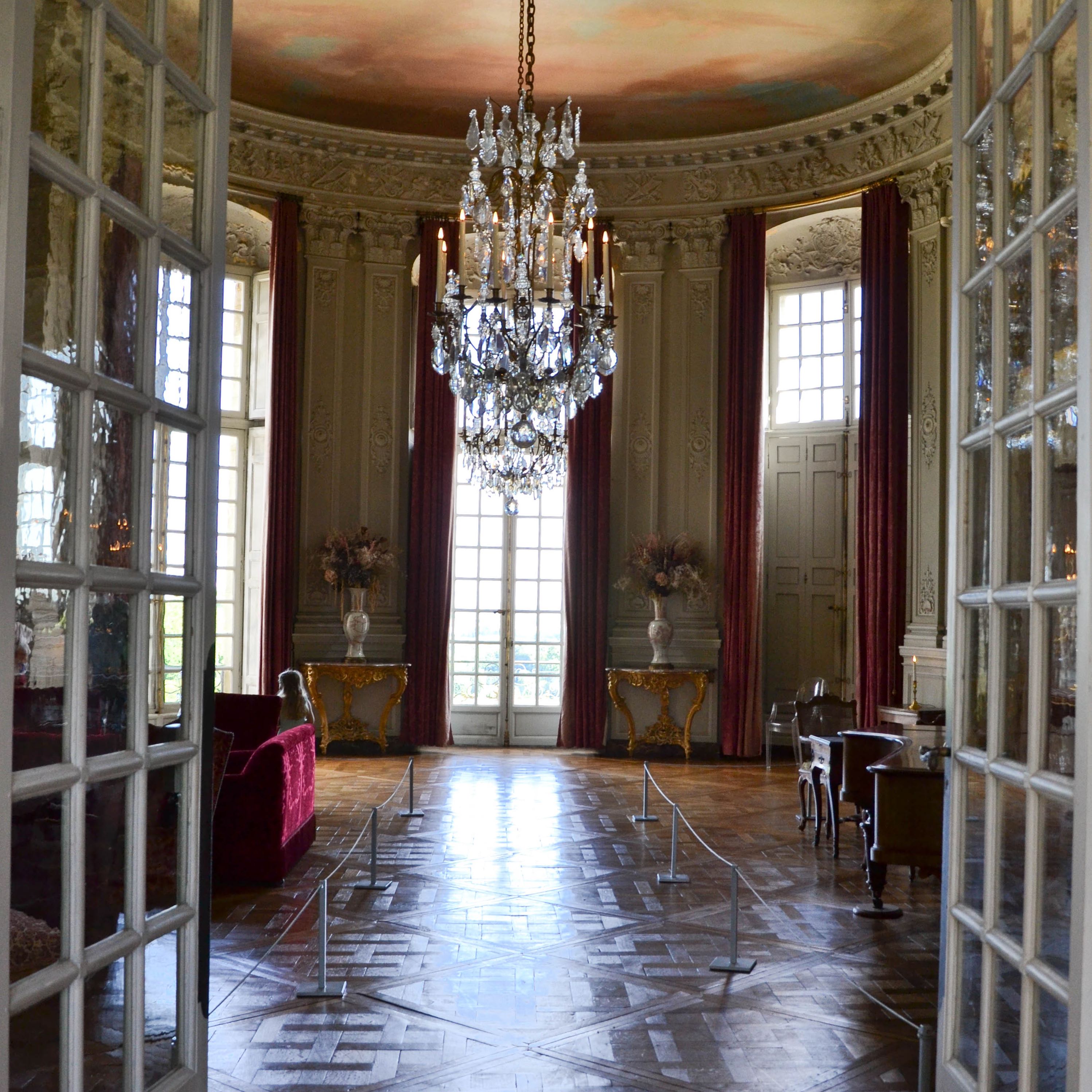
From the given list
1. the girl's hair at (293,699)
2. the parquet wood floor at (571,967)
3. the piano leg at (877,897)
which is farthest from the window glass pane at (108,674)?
the girl's hair at (293,699)

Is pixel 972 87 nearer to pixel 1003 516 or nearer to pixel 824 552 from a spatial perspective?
pixel 1003 516

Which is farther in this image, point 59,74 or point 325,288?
point 325,288

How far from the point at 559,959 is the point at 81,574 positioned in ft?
9.97

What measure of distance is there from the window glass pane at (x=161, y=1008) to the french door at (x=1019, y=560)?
5.66 ft

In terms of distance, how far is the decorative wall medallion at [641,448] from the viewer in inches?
457

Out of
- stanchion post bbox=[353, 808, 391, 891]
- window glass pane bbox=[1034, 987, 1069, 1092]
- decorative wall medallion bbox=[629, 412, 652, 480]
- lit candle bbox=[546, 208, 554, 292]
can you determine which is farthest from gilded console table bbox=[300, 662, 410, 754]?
window glass pane bbox=[1034, 987, 1069, 1092]

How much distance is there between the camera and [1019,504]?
2.53m

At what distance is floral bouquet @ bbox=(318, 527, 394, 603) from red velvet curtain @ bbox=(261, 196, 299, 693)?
375mm

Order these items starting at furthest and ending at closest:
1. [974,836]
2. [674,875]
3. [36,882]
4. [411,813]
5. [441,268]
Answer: [411,813]
[441,268]
[674,875]
[974,836]
[36,882]

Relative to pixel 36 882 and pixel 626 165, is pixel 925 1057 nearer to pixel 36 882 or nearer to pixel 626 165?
pixel 36 882

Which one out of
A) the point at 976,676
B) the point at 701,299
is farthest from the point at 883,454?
the point at 976,676

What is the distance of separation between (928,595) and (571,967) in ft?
20.2

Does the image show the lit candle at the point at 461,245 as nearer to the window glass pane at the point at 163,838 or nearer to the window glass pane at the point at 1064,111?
the window glass pane at the point at 1064,111

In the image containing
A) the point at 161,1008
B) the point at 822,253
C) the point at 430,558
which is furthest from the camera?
the point at 822,253
